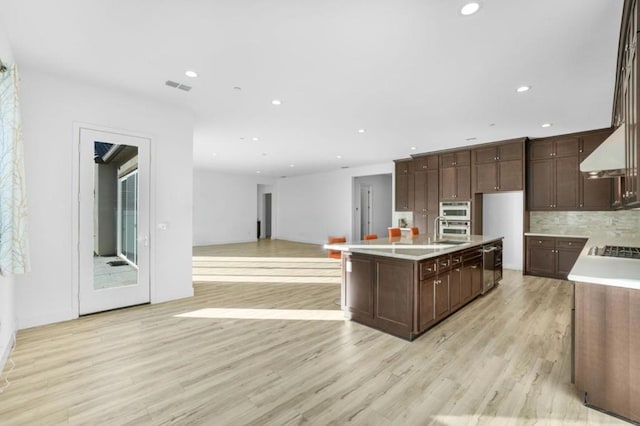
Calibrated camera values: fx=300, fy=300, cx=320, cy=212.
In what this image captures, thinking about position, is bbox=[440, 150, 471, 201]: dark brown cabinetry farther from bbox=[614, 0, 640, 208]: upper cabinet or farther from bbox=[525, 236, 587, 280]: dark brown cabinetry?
bbox=[614, 0, 640, 208]: upper cabinet

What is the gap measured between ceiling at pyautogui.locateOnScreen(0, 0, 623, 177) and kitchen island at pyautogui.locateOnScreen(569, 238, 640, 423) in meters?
1.98

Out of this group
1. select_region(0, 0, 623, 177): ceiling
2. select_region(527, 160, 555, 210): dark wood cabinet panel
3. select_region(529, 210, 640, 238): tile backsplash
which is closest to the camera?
select_region(0, 0, 623, 177): ceiling

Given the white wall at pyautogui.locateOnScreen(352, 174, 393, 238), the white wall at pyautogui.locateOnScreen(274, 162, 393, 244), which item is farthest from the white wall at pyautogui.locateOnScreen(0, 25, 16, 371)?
the white wall at pyautogui.locateOnScreen(352, 174, 393, 238)

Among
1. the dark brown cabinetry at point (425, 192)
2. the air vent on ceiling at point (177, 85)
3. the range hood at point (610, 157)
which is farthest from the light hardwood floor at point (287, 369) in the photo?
the dark brown cabinetry at point (425, 192)

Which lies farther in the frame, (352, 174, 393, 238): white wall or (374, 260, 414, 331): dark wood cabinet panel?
(352, 174, 393, 238): white wall

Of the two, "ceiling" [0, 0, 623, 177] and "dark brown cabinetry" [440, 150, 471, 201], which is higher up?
"ceiling" [0, 0, 623, 177]

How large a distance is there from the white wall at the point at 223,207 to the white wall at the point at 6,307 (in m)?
7.96

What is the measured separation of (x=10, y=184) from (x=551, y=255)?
25.4 ft

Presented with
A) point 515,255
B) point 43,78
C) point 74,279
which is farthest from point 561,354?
point 43,78

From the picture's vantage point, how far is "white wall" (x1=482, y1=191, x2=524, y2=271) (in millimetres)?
6574

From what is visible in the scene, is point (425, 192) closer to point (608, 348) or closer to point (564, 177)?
point (564, 177)

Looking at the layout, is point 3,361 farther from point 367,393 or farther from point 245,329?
point 367,393

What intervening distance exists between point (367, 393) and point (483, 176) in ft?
19.6

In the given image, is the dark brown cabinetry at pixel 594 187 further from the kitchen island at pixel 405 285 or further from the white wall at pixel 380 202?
the white wall at pixel 380 202
